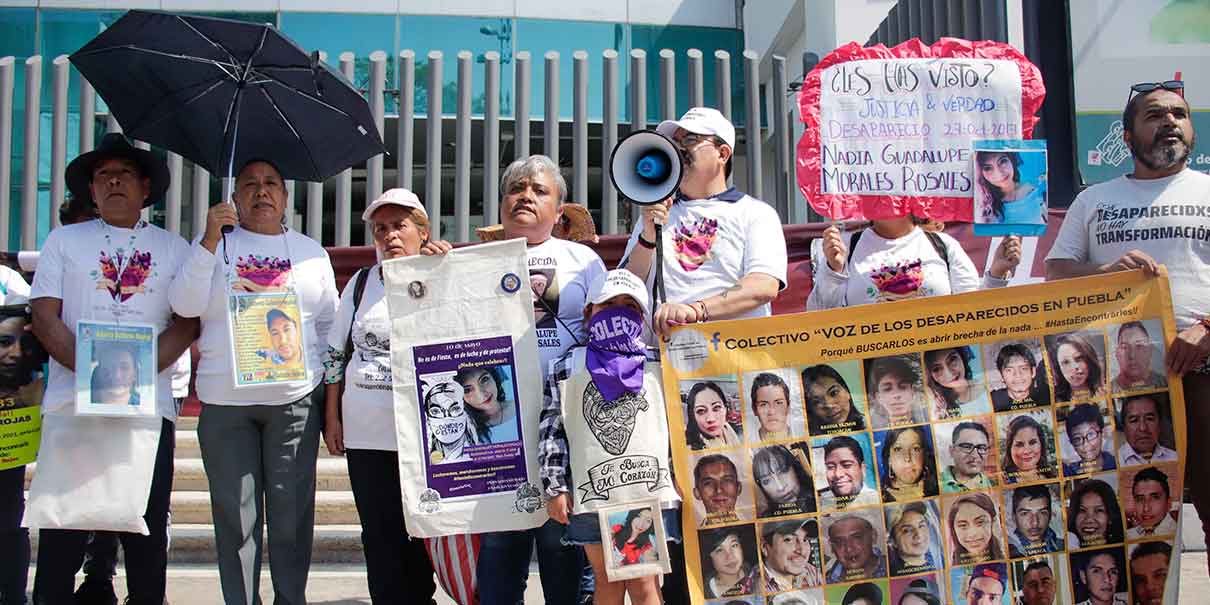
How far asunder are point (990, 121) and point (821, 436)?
154cm

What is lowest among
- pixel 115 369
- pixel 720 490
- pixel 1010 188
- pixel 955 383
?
pixel 720 490

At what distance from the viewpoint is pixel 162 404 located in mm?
4020

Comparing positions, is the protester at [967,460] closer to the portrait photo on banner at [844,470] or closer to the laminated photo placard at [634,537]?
the portrait photo on banner at [844,470]

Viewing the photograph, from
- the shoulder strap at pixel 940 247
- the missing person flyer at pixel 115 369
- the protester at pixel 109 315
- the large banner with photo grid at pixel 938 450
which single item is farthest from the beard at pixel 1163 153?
the missing person flyer at pixel 115 369

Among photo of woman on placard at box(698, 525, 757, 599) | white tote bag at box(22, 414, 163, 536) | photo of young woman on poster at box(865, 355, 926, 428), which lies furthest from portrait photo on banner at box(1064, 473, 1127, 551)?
white tote bag at box(22, 414, 163, 536)

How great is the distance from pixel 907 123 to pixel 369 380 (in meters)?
2.35

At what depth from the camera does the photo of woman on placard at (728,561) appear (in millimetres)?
3369

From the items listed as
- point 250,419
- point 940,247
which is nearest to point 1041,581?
point 940,247

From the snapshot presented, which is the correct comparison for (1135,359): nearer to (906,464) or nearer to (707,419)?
(906,464)

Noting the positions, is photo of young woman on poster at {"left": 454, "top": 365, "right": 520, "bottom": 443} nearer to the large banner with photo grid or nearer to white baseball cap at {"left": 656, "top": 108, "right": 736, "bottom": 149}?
the large banner with photo grid

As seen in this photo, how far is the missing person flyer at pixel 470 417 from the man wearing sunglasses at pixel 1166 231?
212cm

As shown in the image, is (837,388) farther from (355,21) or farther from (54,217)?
(355,21)

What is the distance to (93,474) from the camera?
150 inches

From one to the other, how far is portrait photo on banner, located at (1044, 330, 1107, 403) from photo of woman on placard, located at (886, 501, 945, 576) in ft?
2.04
